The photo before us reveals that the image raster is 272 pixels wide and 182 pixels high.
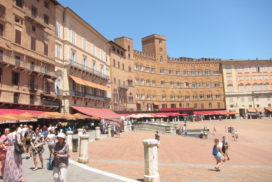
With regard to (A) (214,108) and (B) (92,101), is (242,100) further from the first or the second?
(B) (92,101)

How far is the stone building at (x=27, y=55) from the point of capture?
23797 millimetres

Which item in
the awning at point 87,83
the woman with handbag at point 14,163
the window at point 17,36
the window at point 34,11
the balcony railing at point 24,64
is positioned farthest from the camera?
the awning at point 87,83

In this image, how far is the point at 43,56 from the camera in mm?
29188

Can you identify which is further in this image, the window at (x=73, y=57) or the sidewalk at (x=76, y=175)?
the window at (x=73, y=57)

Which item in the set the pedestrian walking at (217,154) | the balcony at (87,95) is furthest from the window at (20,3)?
the pedestrian walking at (217,154)

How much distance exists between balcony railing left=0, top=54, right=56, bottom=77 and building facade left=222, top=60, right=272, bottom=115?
177 ft

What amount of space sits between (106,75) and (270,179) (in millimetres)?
38673

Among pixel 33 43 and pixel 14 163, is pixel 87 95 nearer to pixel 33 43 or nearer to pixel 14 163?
pixel 33 43

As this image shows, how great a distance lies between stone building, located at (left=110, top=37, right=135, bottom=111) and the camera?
49.0 metres

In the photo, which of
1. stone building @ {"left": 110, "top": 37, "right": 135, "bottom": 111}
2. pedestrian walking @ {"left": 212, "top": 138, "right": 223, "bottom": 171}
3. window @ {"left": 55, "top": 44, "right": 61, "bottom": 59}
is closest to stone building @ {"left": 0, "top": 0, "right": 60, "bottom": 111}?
window @ {"left": 55, "top": 44, "right": 61, "bottom": 59}

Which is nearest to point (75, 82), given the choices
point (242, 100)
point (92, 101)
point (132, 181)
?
point (92, 101)

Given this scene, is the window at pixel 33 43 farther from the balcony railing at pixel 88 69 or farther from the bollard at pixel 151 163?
the bollard at pixel 151 163

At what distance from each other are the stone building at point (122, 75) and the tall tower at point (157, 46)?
1034cm

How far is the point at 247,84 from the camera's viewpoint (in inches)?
2810
